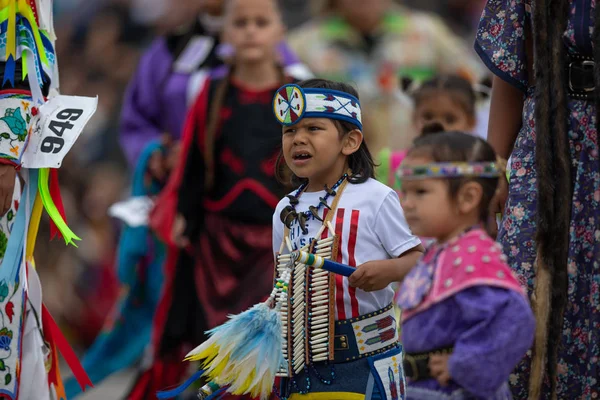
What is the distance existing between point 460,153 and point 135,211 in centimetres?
438

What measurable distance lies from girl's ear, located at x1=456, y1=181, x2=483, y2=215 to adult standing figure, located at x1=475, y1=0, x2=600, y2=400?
441 mm

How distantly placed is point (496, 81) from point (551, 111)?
513 mm

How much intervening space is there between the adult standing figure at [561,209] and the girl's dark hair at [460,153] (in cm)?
38

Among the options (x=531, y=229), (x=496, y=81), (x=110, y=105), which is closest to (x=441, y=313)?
(x=531, y=229)

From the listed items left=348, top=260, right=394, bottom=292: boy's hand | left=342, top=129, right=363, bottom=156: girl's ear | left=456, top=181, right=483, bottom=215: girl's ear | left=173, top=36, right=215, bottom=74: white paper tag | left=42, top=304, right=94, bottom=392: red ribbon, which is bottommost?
left=42, top=304, right=94, bottom=392: red ribbon

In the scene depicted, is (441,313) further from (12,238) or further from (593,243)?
(12,238)

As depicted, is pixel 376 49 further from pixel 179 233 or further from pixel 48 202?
pixel 48 202

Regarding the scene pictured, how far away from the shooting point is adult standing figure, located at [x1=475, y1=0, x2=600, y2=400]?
408 cm

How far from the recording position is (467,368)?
3.50 metres

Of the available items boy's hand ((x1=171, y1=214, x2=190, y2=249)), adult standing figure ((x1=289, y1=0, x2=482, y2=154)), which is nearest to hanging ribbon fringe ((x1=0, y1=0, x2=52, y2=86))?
boy's hand ((x1=171, y1=214, x2=190, y2=249))

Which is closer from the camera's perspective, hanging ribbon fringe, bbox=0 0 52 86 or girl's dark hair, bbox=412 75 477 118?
hanging ribbon fringe, bbox=0 0 52 86

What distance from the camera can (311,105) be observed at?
14.9 ft

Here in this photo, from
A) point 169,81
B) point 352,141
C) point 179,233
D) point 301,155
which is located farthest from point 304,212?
point 169,81

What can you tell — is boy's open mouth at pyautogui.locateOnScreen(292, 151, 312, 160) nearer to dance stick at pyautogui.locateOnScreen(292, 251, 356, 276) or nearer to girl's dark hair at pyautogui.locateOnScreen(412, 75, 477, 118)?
dance stick at pyautogui.locateOnScreen(292, 251, 356, 276)
